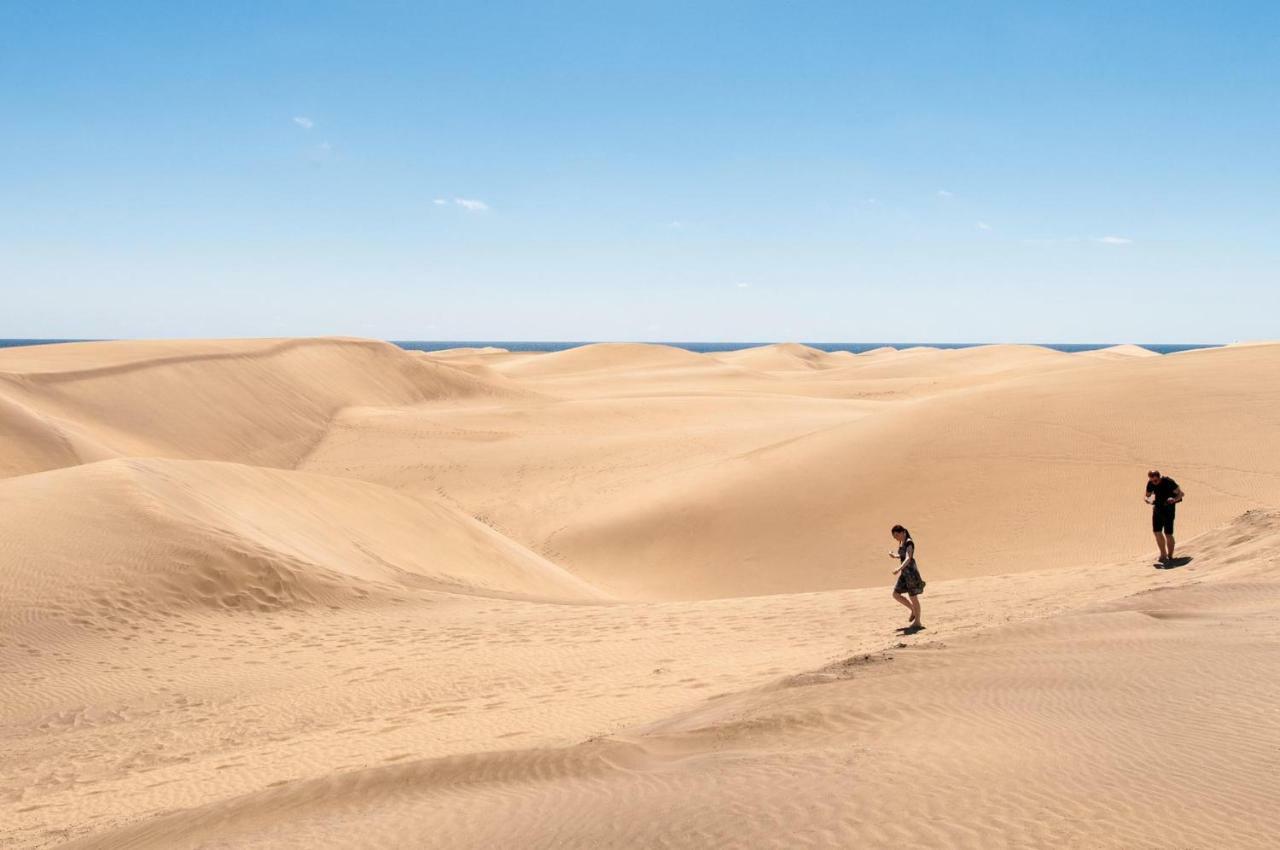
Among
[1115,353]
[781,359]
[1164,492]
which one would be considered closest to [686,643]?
[1164,492]

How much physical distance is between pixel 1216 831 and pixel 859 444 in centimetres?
1929

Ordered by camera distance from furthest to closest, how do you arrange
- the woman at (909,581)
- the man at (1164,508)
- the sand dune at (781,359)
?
the sand dune at (781,359)
the man at (1164,508)
the woman at (909,581)

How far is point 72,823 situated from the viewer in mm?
5805

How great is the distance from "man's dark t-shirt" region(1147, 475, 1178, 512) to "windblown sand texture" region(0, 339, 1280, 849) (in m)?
0.70

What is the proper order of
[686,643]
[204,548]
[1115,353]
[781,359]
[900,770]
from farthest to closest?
1. [781,359]
2. [1115,353]
3. [204,548]
4. [686,643]
5. [900,770]

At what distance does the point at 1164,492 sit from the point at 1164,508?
23 centimetres

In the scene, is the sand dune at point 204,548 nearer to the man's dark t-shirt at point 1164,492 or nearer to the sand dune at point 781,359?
the man's dark t-shirt at point 1164,492

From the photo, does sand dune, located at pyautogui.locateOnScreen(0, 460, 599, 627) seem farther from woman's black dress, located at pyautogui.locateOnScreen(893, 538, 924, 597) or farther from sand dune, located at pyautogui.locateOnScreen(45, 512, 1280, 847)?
woman's black dress, located at pyautogui.locateOnScreen(893, 538, 924, 597)

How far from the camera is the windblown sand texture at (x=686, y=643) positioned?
4.52 m

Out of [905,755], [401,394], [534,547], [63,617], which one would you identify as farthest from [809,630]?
[401,394]

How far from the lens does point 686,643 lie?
32.3ft

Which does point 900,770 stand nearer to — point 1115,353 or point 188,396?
point 188,396

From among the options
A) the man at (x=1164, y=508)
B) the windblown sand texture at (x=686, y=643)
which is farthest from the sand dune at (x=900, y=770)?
the man at (x=1164, y=508)

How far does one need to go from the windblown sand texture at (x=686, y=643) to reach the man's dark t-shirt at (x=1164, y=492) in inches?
27.7
